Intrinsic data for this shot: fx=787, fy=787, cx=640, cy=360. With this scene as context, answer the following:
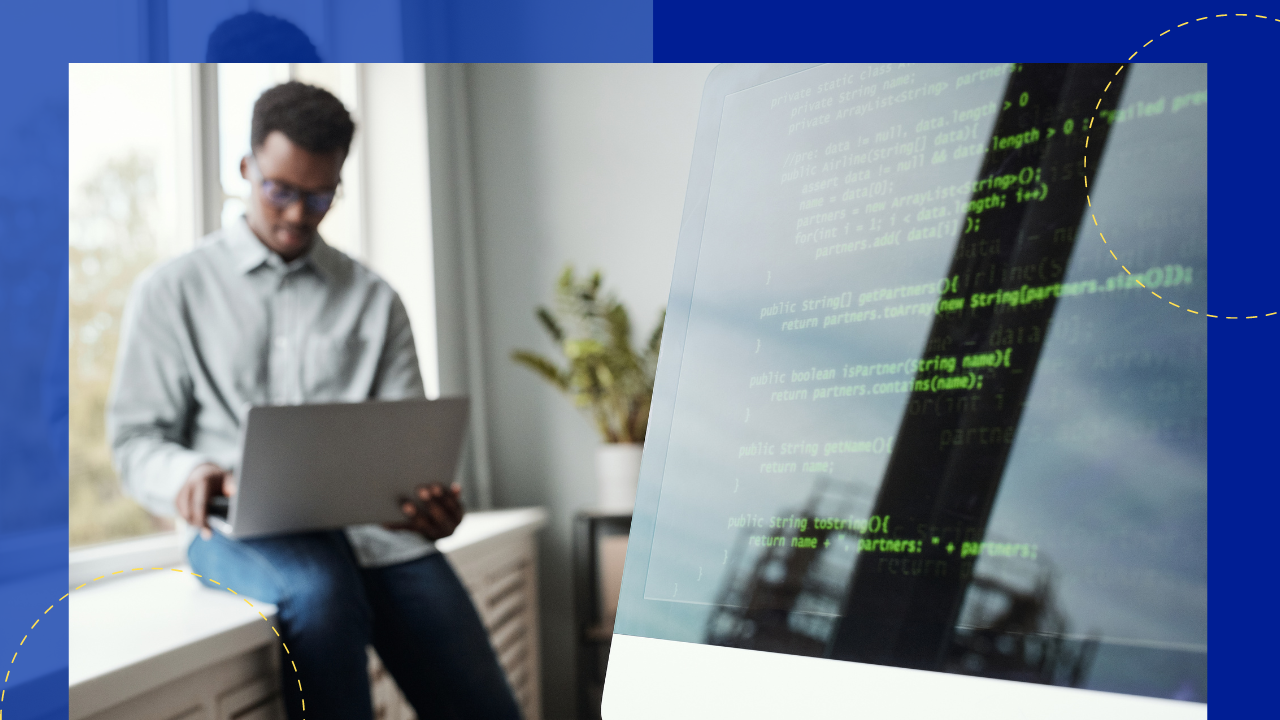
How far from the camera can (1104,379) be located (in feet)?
1.11

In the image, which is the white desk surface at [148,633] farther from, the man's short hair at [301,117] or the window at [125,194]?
the man's short hair at [301,117]

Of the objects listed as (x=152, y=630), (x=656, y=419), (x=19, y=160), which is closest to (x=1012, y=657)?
(x=656, y=419)

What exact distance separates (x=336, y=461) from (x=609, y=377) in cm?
118

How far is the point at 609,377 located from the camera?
2148 mm

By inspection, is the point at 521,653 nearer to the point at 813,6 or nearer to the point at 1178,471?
the point at 813,6

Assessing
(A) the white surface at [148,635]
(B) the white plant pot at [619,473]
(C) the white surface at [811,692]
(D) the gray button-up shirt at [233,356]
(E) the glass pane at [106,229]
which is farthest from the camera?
(B) the white plant pot at [619,473]

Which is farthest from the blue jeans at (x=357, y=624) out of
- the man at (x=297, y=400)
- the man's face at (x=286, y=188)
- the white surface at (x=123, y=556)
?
the man's face at (x=286, y=188)

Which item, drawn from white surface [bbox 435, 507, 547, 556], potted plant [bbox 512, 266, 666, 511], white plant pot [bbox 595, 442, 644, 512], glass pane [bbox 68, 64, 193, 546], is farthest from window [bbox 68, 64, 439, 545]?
white plant pot [bbox 595, 442, 644, 512]

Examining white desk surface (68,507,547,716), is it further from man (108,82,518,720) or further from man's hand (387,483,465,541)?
man's hand (387,483,465,541)

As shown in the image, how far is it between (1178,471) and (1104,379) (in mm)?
46

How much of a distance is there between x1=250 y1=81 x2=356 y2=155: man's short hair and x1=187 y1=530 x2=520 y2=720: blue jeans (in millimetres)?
581

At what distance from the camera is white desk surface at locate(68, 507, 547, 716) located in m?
0.78

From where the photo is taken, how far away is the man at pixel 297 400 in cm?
98

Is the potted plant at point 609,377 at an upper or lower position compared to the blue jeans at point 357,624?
upper
